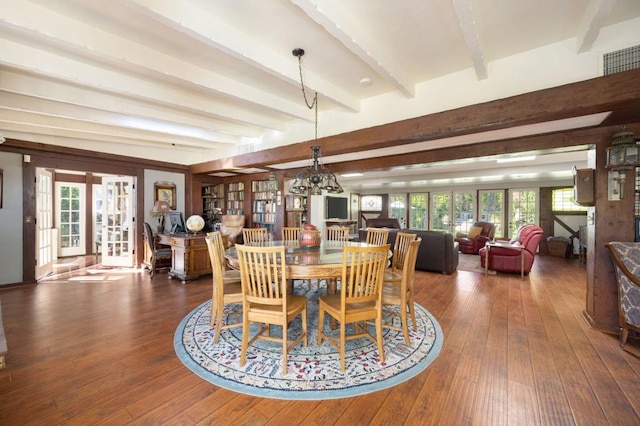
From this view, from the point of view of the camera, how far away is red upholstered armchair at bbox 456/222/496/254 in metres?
7.65

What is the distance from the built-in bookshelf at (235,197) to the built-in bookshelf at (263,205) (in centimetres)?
43

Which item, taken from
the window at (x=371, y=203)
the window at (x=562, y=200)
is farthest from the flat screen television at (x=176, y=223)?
the window at (x=562, y=200)

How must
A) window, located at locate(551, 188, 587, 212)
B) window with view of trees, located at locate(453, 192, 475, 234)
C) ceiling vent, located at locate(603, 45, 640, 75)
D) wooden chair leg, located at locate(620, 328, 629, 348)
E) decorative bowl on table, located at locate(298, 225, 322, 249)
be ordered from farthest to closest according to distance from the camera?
window with view of trees, located at locate(453, 192, 475, 234), window, located at locate(551, 188, 587, 212), decorative bowl on table, located at locate(298, 225, 322, 249), wooden chair leg, located at locate(620, 328, 629, 348), ceiling vent, located at locate(603, 45, 640, 75)

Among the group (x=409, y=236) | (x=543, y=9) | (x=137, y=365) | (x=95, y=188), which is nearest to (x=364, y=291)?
(x=409, y=236)

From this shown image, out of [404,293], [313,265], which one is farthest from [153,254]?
[404,293]

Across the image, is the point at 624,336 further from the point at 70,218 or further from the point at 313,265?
the point at 70,218

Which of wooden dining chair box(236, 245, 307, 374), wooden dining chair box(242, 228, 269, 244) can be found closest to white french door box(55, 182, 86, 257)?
wooden dining chair box(242, 228, 269, 244)

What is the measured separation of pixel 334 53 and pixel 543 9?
59.8 inches

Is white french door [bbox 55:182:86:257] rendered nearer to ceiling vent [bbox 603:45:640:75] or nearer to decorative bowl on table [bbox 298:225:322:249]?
decorative bowl on table [bbox 298:225:322:249]

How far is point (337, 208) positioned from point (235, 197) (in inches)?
153

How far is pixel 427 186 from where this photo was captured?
9836 millimetres

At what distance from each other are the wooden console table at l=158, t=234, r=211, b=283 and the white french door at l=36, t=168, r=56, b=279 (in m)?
2.25

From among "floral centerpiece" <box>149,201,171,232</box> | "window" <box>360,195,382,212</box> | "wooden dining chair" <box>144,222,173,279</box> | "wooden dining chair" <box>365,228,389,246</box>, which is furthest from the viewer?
"window" <box>360,195,382,212</box>

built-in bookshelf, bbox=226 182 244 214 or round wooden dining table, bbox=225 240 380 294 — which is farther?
built-in bookshelf, bbox=226 182 244 214
